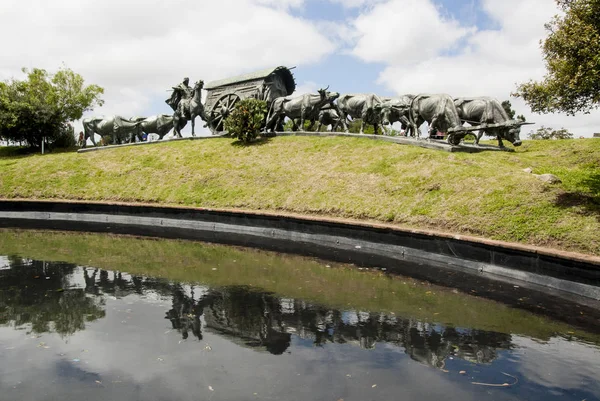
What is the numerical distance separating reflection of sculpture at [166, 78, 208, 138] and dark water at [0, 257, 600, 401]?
1899cm

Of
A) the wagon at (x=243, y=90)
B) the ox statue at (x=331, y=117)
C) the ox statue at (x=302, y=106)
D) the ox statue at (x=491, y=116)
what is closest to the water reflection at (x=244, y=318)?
the ox statue at (x=491, y=116)

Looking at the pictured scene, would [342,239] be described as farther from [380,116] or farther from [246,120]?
[246,120]

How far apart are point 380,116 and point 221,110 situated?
1063cm

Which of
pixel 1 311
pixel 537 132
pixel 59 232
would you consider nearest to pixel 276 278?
pixel 1 311

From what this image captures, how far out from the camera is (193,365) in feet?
14.7

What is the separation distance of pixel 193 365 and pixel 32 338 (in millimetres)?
2121

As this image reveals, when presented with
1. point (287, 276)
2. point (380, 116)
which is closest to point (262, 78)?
point (380, 116)

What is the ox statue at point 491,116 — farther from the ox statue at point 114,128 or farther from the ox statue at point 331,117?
the ox statue at point 114,128

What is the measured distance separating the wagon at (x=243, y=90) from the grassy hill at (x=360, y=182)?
3322 millimetres

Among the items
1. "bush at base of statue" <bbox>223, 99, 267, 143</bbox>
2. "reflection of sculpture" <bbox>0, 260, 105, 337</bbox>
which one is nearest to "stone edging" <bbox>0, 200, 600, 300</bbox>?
"reflection of sculpture" <bbox>0, 260, 105, 337</bbox>

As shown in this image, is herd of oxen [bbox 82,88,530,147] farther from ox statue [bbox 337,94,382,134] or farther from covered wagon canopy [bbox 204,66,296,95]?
covered wagon canopy [bbox 204,66,296,95]

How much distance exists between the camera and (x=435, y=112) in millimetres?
16781

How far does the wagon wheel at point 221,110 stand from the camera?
1032 inches

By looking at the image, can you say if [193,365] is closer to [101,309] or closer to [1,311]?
[101,309]
